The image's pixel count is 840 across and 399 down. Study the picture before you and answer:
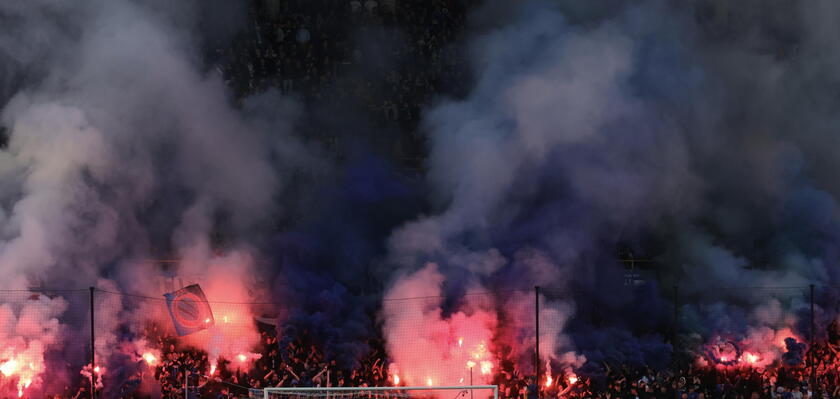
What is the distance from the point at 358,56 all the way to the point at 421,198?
4177 mm

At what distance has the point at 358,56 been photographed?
66.6 feet

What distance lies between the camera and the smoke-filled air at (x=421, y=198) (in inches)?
591

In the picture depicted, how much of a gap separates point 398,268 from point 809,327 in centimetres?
804

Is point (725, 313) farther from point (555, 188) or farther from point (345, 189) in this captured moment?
point (345, 189)

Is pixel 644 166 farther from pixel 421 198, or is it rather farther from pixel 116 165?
pixel 116 165

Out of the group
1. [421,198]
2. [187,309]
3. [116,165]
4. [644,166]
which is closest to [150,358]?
[187,309]

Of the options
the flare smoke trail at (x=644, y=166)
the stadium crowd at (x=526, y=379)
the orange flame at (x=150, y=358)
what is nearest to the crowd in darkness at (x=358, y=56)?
the flare smoke trail at (x=644, y=166)

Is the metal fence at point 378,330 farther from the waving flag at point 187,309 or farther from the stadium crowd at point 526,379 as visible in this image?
the waving flag at point 187,309

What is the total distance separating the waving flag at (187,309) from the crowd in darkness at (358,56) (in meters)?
5.32

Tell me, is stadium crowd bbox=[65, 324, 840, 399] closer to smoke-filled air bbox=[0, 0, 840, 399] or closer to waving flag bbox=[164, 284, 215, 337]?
smoke-filled air bbox=[0, 0, 840, 399]

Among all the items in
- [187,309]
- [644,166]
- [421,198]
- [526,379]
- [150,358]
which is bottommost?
[526,379]

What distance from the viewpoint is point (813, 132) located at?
19688mm

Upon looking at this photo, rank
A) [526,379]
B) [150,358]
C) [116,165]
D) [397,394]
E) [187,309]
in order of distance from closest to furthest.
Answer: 1. [397,394]
2. [526,379]
3. [150,358]
4. [187,309]
5. [116,165]

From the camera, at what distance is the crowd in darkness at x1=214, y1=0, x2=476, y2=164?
64.2ft
